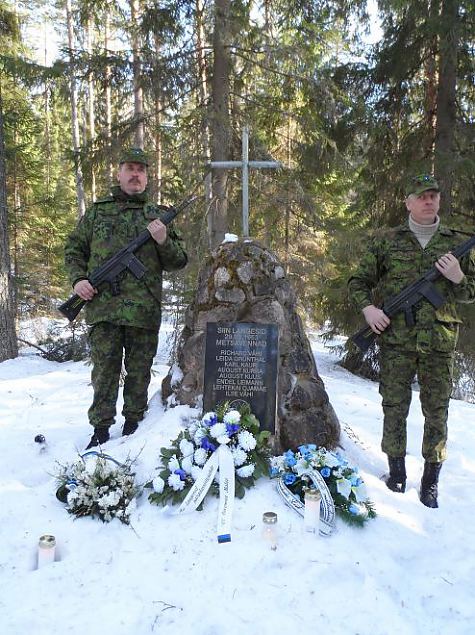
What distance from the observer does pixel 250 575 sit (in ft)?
8.34

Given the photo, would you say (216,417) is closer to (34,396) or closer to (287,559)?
(287,559)

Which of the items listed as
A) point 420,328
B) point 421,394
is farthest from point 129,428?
point 420,328

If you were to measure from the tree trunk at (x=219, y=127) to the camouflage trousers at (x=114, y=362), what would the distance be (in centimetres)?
402

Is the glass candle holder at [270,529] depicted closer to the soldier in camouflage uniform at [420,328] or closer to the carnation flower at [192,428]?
the carnation flower at [192,428]

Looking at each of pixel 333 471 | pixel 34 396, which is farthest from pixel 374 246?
pixel 34 396

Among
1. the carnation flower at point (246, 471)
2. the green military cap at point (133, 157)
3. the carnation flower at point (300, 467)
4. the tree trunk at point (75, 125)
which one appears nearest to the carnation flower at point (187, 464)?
the carnation flower at point (246, 471)

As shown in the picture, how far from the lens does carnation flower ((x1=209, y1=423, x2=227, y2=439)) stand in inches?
130

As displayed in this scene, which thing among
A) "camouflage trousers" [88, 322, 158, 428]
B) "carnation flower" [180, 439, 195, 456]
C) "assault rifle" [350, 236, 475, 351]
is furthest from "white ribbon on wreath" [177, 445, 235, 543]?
"assault rifle" [350, 236, 475, 351]

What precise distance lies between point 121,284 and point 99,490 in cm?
156

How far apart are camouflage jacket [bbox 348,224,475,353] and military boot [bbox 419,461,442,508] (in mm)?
864

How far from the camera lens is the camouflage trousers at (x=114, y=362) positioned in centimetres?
388

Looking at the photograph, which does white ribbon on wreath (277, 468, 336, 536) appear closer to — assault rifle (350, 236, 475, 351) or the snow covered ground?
the snow covered ground

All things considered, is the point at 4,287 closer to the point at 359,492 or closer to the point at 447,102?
the point at 359,492

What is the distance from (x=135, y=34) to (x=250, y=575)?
27.8 feet
